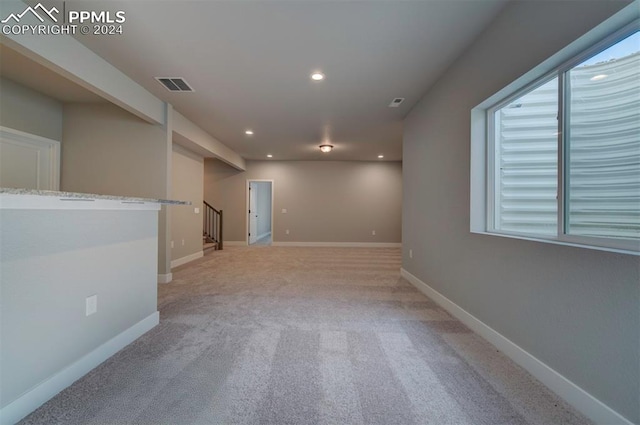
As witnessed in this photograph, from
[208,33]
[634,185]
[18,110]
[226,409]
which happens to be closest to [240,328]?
[226,409]

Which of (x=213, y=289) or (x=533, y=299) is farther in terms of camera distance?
(x=213, y=289)

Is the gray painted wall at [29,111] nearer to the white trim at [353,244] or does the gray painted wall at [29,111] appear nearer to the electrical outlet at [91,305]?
the electrical outlet at [91,305]

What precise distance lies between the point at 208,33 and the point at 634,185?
304cm

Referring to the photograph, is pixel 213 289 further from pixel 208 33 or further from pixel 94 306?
pixel 208 33

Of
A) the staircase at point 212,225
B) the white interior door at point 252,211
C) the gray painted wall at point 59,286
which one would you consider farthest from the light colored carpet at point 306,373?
the white interior door at point 252,211

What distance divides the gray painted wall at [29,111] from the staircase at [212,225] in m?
4.04

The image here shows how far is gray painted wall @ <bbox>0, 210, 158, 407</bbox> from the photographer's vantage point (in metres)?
1.32

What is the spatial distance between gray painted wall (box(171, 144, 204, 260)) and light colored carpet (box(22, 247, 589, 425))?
238 cm

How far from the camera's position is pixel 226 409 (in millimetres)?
1408

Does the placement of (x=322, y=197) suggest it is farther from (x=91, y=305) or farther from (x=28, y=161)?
(x=91, y=305)

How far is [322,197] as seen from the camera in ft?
26.7

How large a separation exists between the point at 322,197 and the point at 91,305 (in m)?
6.65

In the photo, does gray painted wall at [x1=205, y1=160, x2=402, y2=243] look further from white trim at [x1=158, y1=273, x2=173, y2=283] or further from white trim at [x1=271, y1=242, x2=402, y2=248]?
white trim at [x1=158, y1=273, x2=173, y2=283]

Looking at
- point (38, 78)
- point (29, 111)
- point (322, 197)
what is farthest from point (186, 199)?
point (322, 197)
